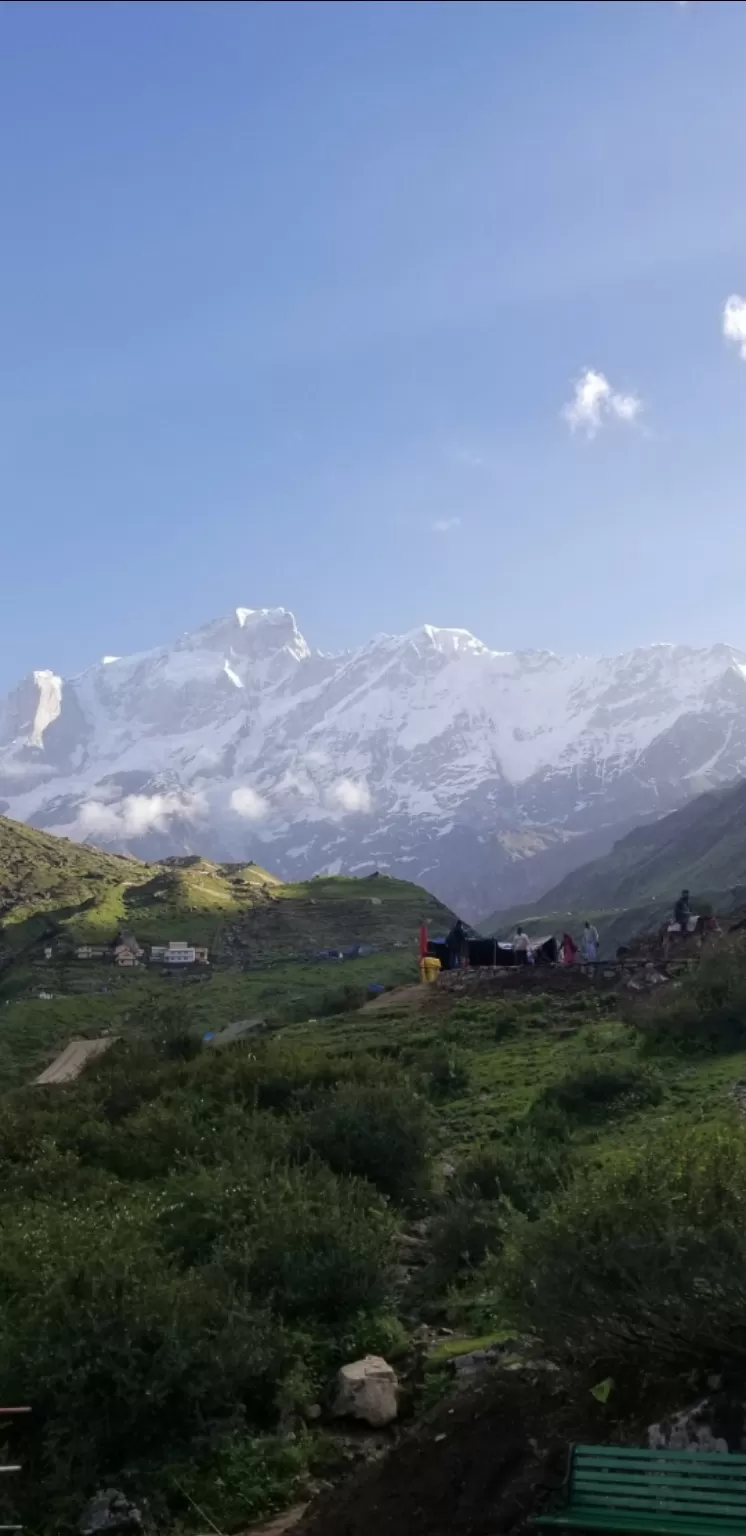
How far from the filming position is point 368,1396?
1125cm

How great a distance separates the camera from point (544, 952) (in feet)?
129

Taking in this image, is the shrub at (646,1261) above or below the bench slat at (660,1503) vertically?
above

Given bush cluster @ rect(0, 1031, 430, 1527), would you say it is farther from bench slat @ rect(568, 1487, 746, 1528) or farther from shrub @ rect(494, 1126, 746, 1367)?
bench slat @ rect(568, 1487, 746, 1528)

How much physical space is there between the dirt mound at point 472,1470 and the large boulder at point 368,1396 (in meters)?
1.20

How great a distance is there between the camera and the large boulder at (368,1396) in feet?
36.8

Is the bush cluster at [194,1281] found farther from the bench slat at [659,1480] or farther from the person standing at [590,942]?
the person standing at [590,942]

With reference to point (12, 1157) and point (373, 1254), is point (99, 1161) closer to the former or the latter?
point (12, 1157)

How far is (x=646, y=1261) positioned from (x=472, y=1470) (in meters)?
2.18

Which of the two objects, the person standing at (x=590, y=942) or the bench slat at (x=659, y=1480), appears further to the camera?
the person standing at (x=590, y=942)

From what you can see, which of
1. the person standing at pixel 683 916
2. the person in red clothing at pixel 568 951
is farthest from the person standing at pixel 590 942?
the person standing at pixel 683 916

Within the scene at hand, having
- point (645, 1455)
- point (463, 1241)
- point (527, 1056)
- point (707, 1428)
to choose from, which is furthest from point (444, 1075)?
point (645, 1455)

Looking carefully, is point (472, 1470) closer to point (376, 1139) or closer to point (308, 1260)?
point (308, 1260)

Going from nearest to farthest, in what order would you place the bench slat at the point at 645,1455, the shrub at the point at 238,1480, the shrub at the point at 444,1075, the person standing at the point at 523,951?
the bench slat at the point at 645,1455 → the shrub at the point at 238,1480 → the shrub at the point at 444,1075 → the person standing at the point at 523,951

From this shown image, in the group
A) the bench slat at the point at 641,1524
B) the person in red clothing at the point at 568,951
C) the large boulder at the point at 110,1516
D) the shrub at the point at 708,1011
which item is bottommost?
the large boulder at the point at 110,1516
